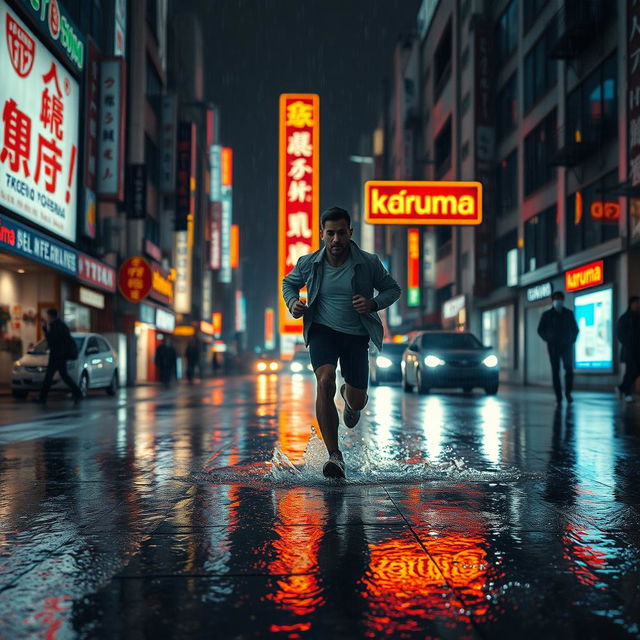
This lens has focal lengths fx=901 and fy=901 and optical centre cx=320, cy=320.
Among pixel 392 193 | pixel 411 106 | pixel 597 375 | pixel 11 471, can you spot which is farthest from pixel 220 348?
pixel 11 471

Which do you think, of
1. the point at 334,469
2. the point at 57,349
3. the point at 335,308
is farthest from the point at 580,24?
the point at 334,469

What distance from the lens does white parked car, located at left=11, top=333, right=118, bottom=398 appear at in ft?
60.0

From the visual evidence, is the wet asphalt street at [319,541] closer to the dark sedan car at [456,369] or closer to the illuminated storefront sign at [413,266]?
the dark sedan car at [456,369]

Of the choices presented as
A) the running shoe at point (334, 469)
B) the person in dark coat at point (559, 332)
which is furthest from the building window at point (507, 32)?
the running shoe at point (334, 469)

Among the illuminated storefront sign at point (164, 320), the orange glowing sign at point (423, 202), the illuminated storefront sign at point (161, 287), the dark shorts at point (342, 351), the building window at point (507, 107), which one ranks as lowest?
the dark shorts at point (342, 351)

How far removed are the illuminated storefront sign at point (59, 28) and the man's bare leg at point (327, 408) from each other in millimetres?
16230

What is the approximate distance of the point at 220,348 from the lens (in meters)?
94.5

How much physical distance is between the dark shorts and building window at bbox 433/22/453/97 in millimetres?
43948

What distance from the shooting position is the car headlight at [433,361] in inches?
739

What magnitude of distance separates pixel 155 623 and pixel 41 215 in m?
19.1

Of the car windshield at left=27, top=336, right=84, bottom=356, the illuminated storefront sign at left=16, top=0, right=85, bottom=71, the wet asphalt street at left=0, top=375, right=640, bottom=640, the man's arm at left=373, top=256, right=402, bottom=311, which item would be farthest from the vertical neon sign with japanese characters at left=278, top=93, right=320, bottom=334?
the man's arm at left=373, top=256, right=402, bottom=311

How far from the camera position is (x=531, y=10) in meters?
32.1

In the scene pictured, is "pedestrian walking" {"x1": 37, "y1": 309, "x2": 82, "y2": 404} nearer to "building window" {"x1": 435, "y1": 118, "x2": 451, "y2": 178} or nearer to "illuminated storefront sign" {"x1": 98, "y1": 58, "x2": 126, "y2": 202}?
"illuminated storefront sign" {"x1": 98, "y1": 58, "x2": 126, "y2": 202}

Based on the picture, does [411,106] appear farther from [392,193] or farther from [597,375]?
[597,375]
